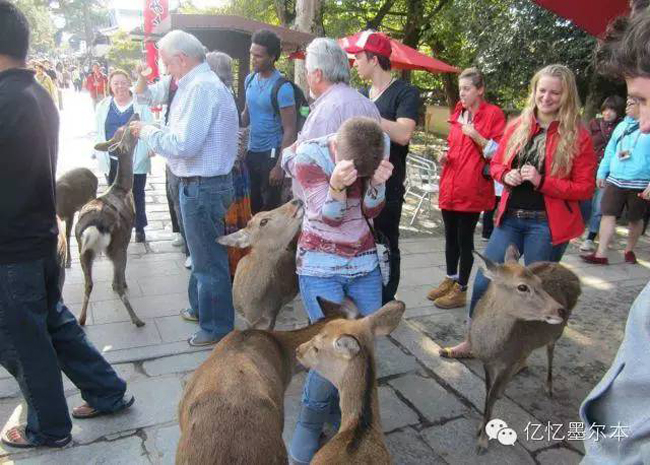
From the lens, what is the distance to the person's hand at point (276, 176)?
18.0 feet

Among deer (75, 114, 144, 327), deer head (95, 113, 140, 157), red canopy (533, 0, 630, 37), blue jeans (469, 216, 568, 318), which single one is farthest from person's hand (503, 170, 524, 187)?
deer head (95, 113, 140, 157)

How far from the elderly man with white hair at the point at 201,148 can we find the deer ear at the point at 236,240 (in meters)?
0.31

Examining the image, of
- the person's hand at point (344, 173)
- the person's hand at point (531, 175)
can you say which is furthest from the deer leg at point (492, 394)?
the person's hand at point (344, 173)

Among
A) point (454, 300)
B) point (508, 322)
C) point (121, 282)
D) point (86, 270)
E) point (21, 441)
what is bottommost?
point (454, 300)

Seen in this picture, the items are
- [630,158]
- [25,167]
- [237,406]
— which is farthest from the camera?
[630,158]

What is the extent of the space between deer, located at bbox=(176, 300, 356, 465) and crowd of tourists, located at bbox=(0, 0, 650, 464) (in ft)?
1.04

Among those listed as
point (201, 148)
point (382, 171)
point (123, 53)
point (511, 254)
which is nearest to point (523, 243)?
point (511, 254)

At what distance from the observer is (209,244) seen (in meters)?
4.02

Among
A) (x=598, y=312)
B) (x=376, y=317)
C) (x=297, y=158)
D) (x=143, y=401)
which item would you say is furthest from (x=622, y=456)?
(x=598, y=312)

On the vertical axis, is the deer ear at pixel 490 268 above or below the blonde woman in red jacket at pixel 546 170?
below

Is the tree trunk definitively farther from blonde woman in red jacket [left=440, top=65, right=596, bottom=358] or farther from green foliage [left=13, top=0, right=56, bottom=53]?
green foliage [left=13, top=0, right=56, bottom=53]

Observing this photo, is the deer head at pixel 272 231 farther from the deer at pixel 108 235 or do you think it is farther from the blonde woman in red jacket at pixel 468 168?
the blonde woman in red jacket at pixel 468 168

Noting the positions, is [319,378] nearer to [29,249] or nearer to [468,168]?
[29,249]

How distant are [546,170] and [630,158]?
4.23 metres
